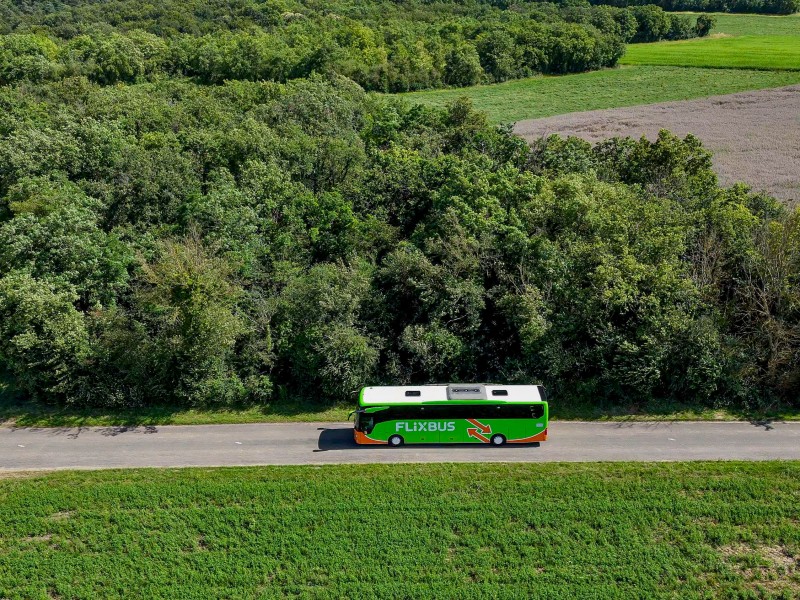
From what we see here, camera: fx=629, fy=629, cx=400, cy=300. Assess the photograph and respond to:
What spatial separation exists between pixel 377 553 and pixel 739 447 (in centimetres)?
1885

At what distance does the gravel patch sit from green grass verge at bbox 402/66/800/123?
164 inches

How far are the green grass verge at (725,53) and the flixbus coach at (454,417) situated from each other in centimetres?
9225

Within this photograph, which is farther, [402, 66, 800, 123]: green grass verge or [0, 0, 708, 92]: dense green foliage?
[0, 0, 708, 92]: dense green foliage

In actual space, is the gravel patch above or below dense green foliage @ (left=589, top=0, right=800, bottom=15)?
below

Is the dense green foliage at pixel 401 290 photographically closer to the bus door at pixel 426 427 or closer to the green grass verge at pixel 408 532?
the bus door at pixel 426 427

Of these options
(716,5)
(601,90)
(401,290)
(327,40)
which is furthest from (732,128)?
(716,5)

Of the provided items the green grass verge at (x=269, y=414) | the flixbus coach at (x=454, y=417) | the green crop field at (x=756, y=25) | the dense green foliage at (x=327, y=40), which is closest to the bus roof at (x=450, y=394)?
the flixbus coach at (x=454, y=417)

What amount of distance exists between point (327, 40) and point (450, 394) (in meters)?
74.9

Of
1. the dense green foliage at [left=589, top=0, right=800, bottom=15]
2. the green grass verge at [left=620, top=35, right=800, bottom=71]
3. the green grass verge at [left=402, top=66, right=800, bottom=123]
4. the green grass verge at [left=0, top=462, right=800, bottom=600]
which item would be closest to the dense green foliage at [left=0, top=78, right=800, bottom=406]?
the green grass verge at [left=0, top=462, right=800, bottom=600]

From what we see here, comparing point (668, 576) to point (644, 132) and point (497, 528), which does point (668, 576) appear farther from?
point (644, 132)

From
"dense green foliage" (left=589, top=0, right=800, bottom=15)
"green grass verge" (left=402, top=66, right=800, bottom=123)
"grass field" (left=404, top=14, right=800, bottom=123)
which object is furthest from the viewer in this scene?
"dense green foliage" (left=589, top=0, right=800, bottom=15)

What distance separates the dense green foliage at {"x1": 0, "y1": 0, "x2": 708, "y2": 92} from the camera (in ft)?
293

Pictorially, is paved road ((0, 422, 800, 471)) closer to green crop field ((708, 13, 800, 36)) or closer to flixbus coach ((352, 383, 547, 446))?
flixbus coach ((352, 383, 547, 446))

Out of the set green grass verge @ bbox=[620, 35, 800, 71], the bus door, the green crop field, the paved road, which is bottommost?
the paved road
